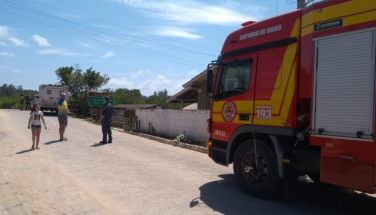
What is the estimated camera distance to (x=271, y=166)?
21.3 feet

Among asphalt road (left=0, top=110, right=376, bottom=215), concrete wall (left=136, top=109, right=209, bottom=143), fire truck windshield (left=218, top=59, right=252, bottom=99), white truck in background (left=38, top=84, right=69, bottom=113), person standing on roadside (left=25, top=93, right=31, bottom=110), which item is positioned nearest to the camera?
asphalt road (left=0, top=110, right=376, bottom=215)

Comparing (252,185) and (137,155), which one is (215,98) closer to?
(252,185)

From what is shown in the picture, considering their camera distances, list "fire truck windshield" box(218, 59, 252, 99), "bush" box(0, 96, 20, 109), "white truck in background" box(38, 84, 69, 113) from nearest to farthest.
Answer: "fire truck windshield" box(218, 59, 252, 99)
"white truck in background" box(38, 84, 69, 113)
"bush" box(0, 96, 20, 109)

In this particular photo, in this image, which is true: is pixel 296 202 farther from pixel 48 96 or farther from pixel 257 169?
pixel 48 96

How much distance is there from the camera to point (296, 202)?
661 centimetres

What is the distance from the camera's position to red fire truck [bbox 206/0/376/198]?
5141 mm

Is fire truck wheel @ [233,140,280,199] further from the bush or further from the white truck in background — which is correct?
the bush

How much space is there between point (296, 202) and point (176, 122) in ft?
35.5

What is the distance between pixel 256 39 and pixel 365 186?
3371mm

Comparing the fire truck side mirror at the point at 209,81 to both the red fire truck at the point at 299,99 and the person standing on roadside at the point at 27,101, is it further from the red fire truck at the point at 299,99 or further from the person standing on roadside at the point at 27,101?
the person standing on roadside at the point at 27,101

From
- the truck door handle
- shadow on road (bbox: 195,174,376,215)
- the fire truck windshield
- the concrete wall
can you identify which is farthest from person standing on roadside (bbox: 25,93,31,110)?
the truck door handle

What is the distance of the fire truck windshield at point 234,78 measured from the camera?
23.8 ft

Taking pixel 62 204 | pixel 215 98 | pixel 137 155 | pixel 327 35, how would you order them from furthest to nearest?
1. pixel 137 155
2. pixel 215 98
3. pixel 62 204
4. pixel 327 35

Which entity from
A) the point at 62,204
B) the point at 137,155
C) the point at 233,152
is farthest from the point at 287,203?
the point at 137,155
